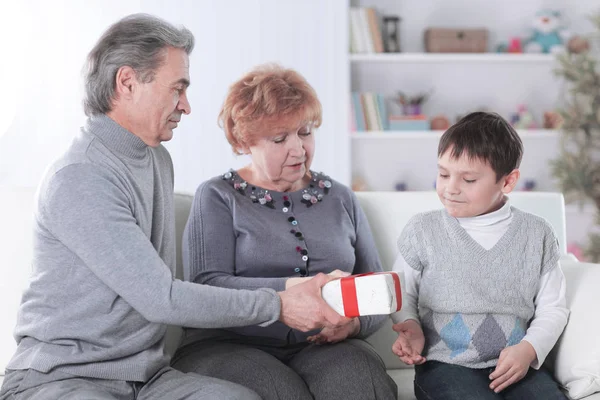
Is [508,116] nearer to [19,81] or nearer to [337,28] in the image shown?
[337,28]

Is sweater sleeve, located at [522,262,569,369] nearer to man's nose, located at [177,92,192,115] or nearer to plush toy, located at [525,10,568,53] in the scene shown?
man's nose, located at [177,92,192,115]

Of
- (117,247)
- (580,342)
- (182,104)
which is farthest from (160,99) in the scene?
(580,342)

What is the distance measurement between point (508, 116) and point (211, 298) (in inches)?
150

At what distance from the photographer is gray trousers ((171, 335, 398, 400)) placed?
1.56 m

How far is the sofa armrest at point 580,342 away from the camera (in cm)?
159

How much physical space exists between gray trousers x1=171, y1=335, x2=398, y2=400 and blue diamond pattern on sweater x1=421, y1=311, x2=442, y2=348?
12 cm

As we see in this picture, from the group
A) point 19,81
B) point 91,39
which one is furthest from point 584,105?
point 19,81

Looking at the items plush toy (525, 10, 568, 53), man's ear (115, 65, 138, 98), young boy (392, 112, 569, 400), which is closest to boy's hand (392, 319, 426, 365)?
young boy (392, 112, 569, 400)

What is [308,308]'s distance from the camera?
151 cm

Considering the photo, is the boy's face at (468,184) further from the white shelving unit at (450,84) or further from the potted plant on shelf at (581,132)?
the white shelving unit at (450,84)

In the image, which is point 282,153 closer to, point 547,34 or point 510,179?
point 510,179

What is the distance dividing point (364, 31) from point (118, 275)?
3.53 meters

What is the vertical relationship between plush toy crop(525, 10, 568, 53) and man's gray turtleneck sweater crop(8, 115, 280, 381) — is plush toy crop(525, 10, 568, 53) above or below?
above

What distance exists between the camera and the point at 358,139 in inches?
191
